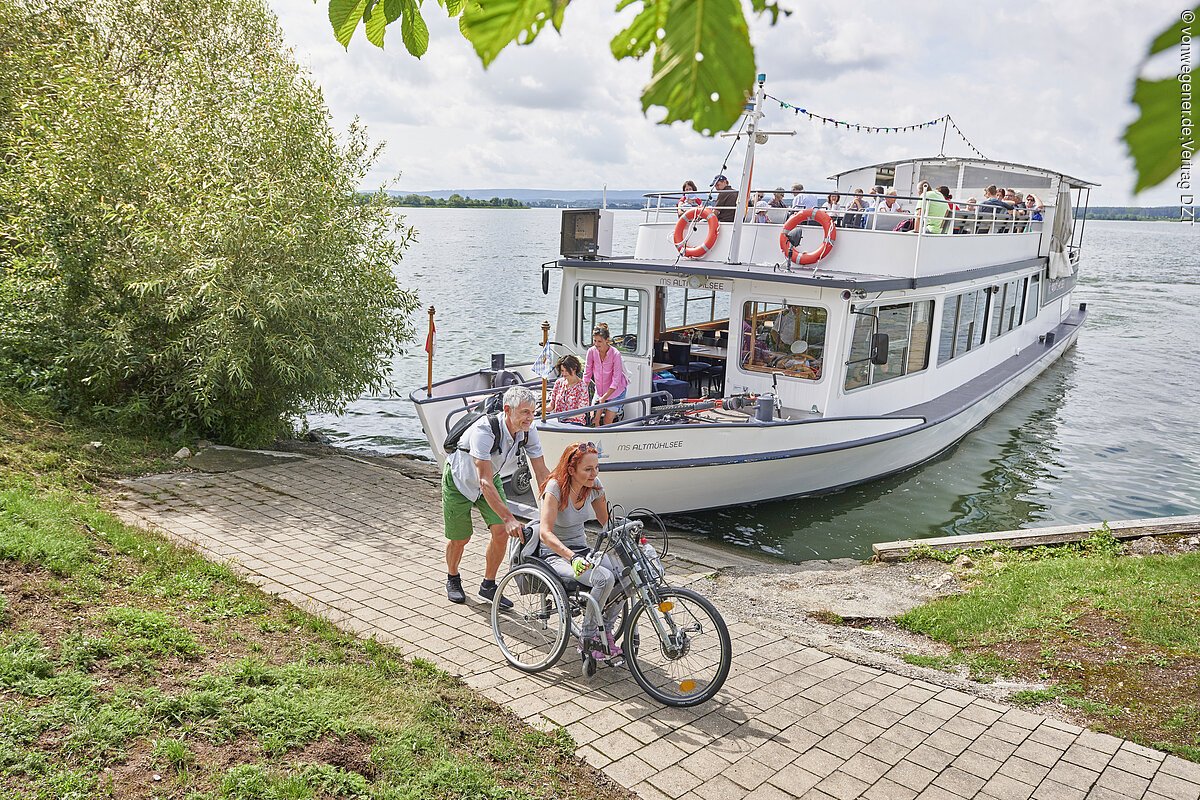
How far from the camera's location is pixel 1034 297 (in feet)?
65.2

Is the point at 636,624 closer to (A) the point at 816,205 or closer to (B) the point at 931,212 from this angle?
(A) the point at 816,205

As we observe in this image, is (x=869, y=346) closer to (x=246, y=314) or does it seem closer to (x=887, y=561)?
(x=887, y=561)

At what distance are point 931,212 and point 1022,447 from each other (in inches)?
211

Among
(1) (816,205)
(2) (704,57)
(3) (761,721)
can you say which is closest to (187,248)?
(1) (816,205)

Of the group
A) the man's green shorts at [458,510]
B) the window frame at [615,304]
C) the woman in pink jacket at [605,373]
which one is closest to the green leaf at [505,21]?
the man's green shorts at [458,510]

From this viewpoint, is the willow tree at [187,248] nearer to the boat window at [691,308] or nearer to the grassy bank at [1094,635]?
the boat window at [691,308]

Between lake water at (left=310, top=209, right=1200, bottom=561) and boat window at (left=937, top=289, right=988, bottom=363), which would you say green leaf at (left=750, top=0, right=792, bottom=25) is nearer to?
lake water at (left=310, top=209, right=1200, bottom=561)

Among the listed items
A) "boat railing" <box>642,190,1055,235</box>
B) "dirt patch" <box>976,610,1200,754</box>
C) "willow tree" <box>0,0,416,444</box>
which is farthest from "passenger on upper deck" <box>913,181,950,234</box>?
"willow tree" <box>0,0,416,444</box>

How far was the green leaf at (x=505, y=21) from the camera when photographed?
1.02 m

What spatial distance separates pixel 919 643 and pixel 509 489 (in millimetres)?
4990

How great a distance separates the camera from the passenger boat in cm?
1002

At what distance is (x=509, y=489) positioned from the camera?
996cm

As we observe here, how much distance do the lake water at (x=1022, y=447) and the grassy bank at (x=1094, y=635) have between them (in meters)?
2.98

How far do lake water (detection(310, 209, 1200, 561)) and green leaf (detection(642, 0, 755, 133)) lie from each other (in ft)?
3.48
